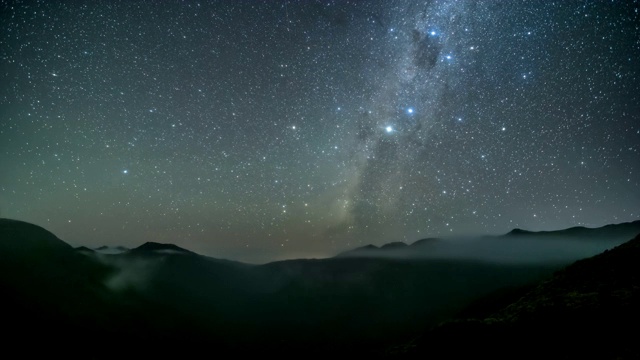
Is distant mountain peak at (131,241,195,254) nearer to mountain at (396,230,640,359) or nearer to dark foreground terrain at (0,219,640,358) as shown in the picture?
dark foreground terrain at (0,219,640,358)

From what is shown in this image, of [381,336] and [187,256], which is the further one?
[187,256]

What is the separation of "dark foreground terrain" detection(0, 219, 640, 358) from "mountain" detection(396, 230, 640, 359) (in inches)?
2.1

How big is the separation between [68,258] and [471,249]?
105 m

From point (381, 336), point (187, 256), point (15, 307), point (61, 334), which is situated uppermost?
point (187, 256)

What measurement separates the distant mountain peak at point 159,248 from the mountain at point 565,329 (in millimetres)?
80549

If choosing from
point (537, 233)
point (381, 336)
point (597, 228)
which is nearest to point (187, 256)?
point (381, 336)

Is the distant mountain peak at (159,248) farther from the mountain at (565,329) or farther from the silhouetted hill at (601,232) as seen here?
the silhouetted hill at (601,232)

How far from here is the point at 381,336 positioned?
143 feet

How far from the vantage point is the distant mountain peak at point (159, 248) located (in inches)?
3241

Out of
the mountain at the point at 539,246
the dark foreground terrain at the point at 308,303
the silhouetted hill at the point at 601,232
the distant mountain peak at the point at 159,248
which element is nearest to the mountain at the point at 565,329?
the dark foreground terrain at the point at 308,303

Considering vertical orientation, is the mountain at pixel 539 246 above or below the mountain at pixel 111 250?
below

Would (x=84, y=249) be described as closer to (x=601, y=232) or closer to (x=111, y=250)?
(x=111, y=250)

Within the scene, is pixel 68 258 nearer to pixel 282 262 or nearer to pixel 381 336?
pixel 282 262

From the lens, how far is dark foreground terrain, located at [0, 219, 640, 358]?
12062 millimetres
